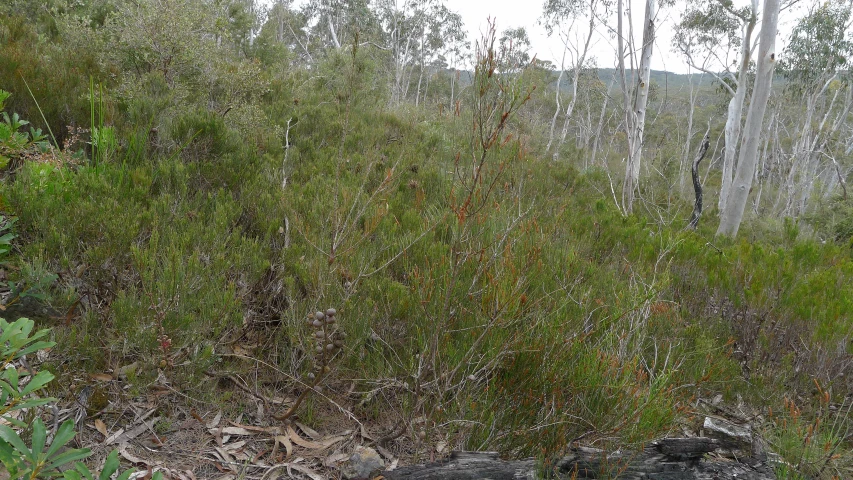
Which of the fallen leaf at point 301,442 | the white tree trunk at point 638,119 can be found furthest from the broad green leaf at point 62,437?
the white tree trunk at point 638,119

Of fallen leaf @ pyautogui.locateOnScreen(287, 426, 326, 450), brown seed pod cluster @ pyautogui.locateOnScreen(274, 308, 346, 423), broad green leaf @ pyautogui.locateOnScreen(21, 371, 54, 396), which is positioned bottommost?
fallen leaf @ pyautogui.locateOnScreen(287, 426, 326, 450)

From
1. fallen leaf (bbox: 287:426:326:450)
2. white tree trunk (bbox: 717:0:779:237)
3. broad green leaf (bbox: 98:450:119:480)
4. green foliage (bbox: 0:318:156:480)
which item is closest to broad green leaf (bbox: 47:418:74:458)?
green foliage (bbox: 0:318:156:480)

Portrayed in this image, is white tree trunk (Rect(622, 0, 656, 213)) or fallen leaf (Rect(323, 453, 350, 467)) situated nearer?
fallen leaf (Rect(323, 453, 350, 467))

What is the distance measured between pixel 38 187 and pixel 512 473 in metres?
2.96

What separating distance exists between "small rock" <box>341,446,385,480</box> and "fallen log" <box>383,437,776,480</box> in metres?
0.13

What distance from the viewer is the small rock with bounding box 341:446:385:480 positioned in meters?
2.08

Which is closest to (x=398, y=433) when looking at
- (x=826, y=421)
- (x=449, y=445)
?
(x=449, y=445)

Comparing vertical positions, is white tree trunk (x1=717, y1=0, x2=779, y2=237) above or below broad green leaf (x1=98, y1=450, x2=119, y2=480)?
above

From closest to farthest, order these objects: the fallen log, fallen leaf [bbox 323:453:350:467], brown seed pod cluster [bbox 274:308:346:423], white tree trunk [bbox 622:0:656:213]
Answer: the fallen log
brown seed pod cluster [bbox 274:308:346:423]
fallen leaf [bbox 323:453:350:467]
white tree trunk [bbox 622:0:656:213]

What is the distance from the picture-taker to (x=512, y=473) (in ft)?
6.38

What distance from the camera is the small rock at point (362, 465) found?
6.82ft

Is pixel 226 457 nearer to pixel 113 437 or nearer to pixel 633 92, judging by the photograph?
pixel 113 437

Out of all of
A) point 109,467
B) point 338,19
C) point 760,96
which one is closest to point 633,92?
point 760,96

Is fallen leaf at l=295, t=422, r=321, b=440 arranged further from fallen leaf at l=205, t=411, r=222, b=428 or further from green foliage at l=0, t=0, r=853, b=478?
fallen leaf at l=205, t=411, r=222, b=428
